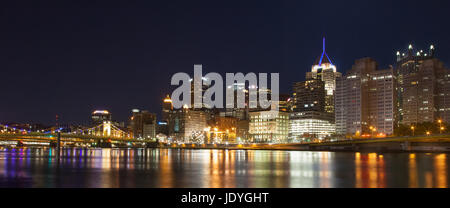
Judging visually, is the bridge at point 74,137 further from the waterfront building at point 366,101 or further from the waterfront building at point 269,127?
the waterfront building at point 366,101

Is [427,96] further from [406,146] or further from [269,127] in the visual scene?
[406,146]

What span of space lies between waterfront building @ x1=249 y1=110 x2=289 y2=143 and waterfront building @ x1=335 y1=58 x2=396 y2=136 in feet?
79.5

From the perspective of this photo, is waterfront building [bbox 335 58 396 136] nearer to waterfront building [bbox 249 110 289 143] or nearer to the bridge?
waterfront building [bbox 249 110 289 143]

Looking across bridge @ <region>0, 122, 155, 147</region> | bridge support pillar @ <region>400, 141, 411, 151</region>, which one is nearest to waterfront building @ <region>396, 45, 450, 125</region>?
bridge support pillar @ <region>400, 141, 411, 151</region>

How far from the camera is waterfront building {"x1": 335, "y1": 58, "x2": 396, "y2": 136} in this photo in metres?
170

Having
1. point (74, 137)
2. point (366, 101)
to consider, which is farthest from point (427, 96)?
point (74, 137)

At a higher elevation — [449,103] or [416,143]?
[449,103]

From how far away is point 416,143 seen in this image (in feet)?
312

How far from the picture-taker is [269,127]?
639ft

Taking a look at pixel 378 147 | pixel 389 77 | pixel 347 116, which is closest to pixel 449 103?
pixel 389 77

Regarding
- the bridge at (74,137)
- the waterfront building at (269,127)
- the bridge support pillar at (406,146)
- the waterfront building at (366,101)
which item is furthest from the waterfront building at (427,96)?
the bridge at (74,137)

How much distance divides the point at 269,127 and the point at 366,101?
4332cm
